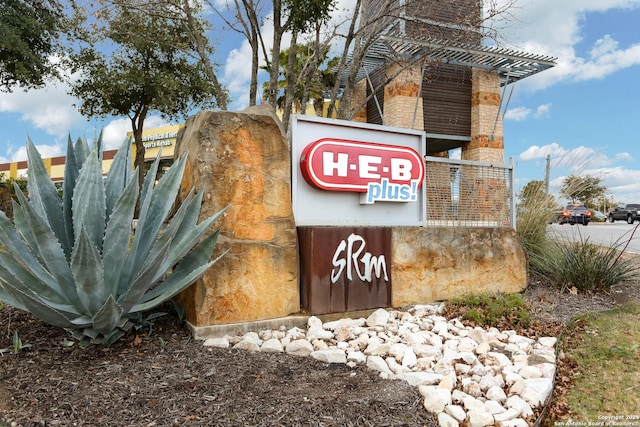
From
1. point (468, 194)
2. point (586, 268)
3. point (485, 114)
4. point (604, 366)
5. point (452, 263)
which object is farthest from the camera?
point (485, 114)

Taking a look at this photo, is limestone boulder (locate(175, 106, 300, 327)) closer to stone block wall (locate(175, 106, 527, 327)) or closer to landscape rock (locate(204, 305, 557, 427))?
stone block wall (locate(175, 106, 527, 327))

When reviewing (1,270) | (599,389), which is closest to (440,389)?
(599,389)

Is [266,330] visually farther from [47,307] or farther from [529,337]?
[529,337]

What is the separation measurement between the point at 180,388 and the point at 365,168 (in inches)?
123

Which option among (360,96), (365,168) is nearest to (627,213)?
(360,96)

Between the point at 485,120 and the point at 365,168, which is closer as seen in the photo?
the point at 365,168

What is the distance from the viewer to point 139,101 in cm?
1673

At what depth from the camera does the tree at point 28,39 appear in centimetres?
1267

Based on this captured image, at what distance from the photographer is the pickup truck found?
31998mm

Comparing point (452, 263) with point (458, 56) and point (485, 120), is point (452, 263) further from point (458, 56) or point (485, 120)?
point (485, 120)

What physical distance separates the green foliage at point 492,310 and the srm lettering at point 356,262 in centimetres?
97

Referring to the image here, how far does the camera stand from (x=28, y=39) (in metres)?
14.1

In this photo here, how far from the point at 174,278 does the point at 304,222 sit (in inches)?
60.5

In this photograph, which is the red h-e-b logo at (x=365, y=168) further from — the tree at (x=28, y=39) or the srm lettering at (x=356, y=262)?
the tree at (x=28, y=39)
